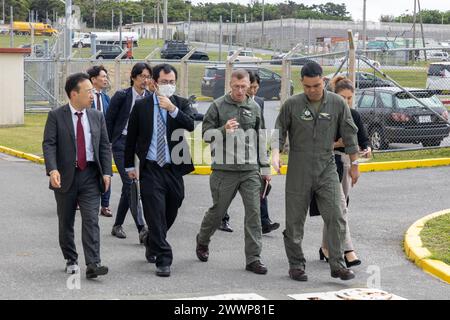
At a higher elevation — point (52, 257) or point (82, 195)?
point (82, 195)

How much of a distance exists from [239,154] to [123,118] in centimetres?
229

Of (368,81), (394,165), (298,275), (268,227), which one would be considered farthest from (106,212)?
(368,81)

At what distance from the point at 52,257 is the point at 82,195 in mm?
1214

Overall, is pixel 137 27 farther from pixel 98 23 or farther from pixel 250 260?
pixel 250 260

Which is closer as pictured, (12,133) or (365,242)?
(365,242)

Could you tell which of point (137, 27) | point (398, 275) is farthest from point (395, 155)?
point (137, 27)

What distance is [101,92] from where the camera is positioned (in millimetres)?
12562

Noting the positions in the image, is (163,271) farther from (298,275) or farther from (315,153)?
(315,153)

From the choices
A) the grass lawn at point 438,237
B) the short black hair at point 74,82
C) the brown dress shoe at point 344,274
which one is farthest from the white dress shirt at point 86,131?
the grass lawn at point 438,237

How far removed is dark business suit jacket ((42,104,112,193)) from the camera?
8.88m

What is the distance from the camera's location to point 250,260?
9.25 meters

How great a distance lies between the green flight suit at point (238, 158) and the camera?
9367 millimetres
